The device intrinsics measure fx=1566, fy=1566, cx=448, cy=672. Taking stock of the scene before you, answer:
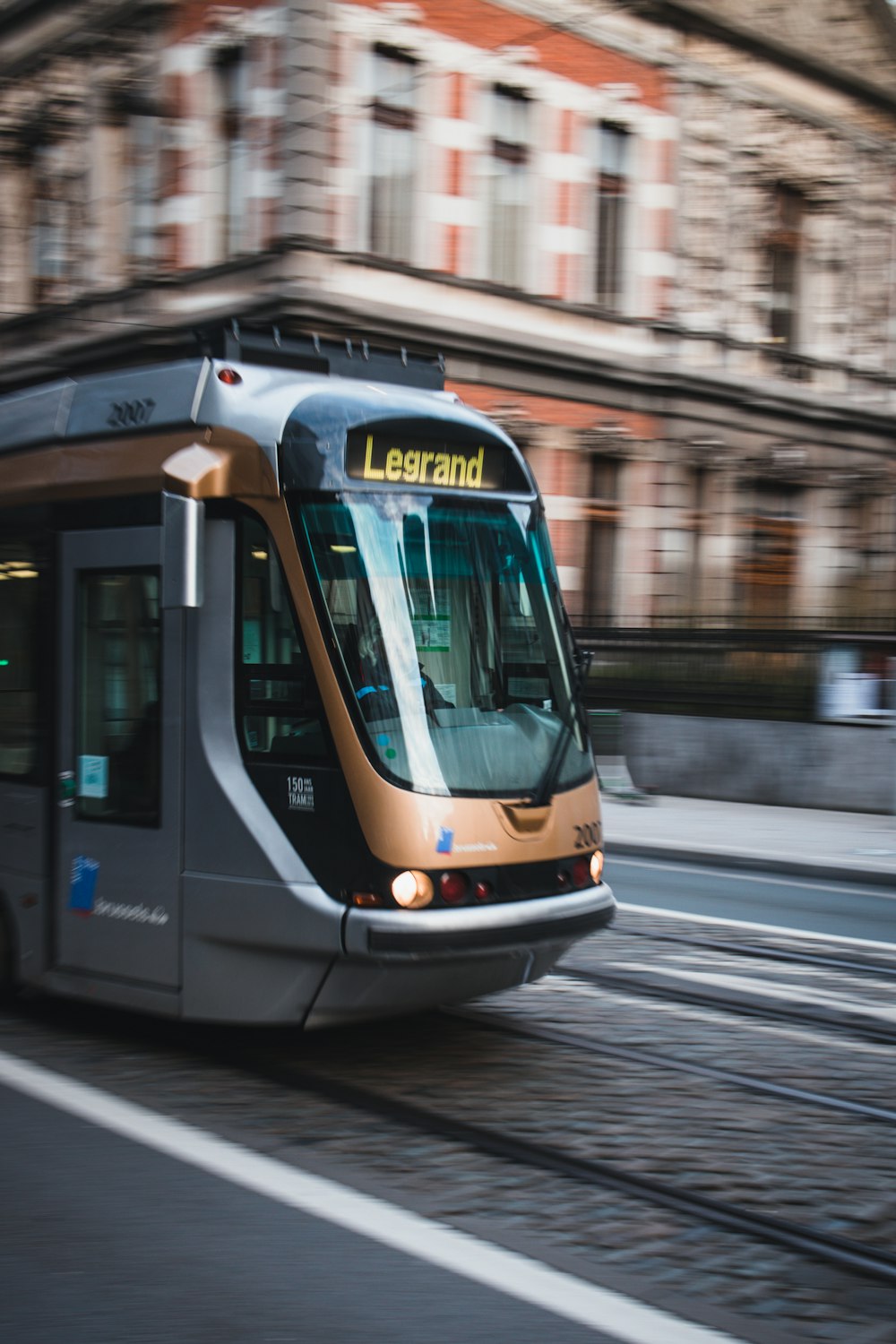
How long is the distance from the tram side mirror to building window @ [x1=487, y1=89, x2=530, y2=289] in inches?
699

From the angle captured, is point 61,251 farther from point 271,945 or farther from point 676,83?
point 271,945

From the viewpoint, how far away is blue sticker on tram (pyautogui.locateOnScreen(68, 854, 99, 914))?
21.3 feet

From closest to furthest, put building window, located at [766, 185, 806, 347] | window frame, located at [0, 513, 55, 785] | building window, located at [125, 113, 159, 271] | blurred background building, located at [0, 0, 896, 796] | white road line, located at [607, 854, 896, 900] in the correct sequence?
window frame, located at [0, 513, 55, 785]
white road line, located at [607, 854, 896, 900]
blurred background building, located at [0, 0, 896, 796]
building window, located at [125, 113, 159, 271]
building window, located at [766, 185, 806, 347]

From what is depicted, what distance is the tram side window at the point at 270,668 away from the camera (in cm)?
582

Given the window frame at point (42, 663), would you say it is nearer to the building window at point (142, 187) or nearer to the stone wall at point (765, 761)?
the stone wall at point (765, 761)

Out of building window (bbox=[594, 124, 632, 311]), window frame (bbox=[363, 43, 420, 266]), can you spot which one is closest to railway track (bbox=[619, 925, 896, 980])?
window frame (bbox=[363, 43, 420, 266])

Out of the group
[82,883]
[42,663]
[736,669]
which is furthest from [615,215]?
[82,883]

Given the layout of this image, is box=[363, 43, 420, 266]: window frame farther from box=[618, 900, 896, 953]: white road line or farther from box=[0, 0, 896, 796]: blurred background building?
box=[618, 900, 896, 953]: white road line

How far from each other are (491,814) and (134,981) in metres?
1.64

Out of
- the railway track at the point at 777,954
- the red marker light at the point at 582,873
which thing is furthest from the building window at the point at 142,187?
the red marker light at the point at 582,873

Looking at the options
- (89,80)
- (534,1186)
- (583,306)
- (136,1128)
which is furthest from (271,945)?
(89,80)

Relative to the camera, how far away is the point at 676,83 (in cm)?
2522

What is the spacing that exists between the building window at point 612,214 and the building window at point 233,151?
5919 millimetres

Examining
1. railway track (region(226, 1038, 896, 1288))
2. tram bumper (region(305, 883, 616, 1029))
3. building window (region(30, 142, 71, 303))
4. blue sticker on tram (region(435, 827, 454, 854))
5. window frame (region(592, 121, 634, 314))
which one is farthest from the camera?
building window (region(30, 142, 71, 303))
